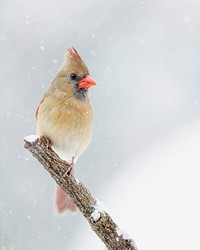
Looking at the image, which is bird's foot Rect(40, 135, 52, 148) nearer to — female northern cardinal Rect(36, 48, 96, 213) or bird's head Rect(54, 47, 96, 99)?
female northern cardinal Rect(36, 48, 96, 213)

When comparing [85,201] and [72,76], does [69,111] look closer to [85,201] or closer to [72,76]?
[72,76]

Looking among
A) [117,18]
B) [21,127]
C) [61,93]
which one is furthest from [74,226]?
[117,18]

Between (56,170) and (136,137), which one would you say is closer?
(56,170)

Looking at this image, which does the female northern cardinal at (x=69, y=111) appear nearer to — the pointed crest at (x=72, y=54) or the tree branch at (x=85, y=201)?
the pointed crest at (x=72, y=54)

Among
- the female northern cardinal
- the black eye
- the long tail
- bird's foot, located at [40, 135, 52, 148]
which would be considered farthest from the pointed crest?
Answer: the long tail

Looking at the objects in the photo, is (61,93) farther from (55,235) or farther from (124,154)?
(124,154)

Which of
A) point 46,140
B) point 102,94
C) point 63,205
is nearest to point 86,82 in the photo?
point 46,140

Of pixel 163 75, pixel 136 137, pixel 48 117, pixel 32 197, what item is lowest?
pixel 48 117

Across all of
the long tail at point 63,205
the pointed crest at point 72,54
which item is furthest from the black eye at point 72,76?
the long tail at point 63,205
